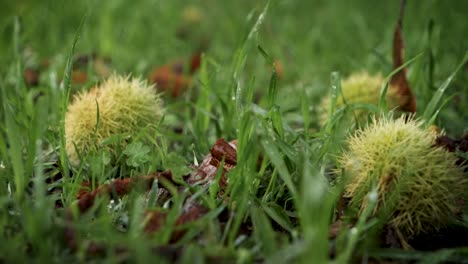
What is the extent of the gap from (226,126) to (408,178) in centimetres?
100

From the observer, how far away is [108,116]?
2059mm

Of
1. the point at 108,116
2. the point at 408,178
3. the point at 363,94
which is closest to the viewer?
the point at 408,178

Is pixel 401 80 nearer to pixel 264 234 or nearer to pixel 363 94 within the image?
pixel 363 94

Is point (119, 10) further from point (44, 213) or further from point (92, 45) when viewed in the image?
point (44, 213)

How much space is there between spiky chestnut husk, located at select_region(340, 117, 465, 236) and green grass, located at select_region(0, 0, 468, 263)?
10cm

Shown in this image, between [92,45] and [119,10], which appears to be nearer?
[92,45]

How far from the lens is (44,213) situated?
51.7 inches

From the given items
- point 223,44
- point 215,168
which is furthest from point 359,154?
point 223,44

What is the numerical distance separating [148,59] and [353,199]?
2.77 meters

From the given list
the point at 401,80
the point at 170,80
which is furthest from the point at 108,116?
the point at 170,80

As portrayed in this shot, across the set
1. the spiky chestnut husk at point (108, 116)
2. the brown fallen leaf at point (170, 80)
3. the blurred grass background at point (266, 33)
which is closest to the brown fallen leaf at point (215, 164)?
the spiky chestnut husk at point (108, 116)

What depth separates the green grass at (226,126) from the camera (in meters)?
1.38

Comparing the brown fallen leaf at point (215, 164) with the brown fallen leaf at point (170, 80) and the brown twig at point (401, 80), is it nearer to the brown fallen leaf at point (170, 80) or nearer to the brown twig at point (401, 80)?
the brown twig at point (401, 80)

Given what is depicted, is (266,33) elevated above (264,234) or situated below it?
above
